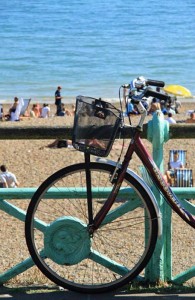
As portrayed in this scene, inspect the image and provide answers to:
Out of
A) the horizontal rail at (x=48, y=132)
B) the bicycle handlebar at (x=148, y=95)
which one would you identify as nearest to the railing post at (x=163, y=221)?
the horizontal rail at (x=48, y=132)

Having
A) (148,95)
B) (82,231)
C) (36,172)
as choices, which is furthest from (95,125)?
(36,172)

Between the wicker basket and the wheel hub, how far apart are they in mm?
565

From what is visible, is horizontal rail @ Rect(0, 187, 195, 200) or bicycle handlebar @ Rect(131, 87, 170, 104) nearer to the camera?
bicycle handlebar @ Rect(131, 87, 170, 104)

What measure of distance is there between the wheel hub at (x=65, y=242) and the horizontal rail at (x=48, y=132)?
1.75 feet

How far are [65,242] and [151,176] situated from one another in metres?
0.69

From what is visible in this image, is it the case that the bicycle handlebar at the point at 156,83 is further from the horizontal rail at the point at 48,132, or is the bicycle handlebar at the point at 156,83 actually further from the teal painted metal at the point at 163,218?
the horizontal rail at the point at 48,132

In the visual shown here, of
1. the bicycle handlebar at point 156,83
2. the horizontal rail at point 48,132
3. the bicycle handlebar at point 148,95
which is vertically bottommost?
the horizontal rail at point 48,132

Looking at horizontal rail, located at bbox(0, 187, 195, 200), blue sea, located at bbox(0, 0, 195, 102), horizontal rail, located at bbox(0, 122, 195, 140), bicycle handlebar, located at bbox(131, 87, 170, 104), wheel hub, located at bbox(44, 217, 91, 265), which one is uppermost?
blue sea, located at bbox(0, 0, 195, 102)

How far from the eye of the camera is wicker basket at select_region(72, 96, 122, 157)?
4.32m

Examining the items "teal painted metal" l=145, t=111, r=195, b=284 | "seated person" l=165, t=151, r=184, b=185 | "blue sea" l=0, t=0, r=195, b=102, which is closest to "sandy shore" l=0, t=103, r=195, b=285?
"seated person" l=165, t=151, r=184, b=185

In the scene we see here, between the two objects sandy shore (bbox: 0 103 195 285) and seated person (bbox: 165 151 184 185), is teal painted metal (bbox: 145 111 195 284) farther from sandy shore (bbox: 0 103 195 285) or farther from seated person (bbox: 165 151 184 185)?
seated person (bbox: 165 151 184 185)

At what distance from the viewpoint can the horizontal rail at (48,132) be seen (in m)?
4.84

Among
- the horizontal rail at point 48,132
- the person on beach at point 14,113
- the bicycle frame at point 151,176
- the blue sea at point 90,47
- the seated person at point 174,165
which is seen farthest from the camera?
the blue sea at point 90,47

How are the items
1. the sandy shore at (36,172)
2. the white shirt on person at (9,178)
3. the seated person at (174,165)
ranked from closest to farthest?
the sandy shore at (36,172), the white shirt on person at (9,178), the seated person at (174,165)
